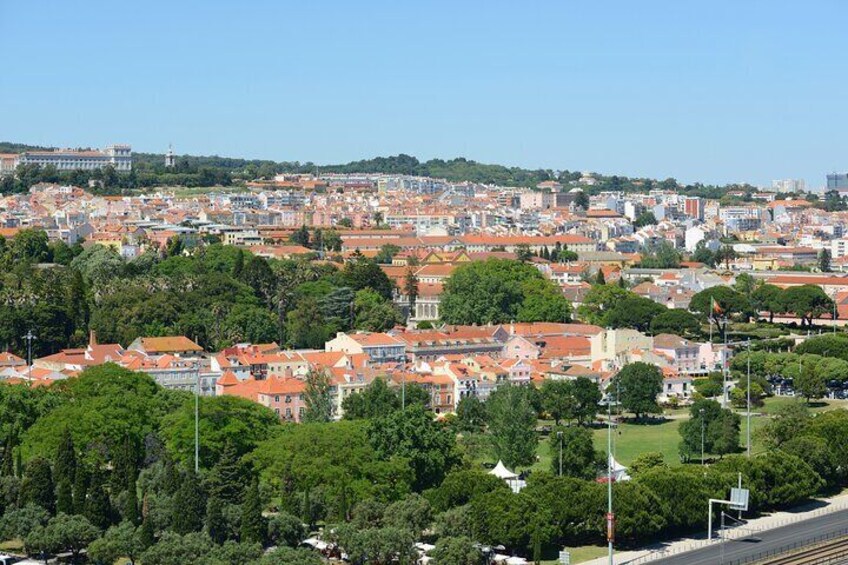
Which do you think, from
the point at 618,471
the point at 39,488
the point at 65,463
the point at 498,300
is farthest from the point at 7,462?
the point at 498,300

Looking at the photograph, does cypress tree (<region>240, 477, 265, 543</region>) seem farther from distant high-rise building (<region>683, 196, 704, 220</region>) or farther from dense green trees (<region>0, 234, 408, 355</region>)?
distant high-rise building (<region>683, 196, 704, 220</region>)

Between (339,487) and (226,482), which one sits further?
(339,487)

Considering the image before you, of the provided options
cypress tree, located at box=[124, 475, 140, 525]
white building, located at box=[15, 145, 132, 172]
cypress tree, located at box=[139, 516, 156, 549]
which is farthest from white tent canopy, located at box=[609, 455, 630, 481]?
white building, located at box=[15, 145, 132, 172]

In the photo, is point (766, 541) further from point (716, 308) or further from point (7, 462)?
point (716, 308)

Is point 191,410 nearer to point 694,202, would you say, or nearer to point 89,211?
point 89,211

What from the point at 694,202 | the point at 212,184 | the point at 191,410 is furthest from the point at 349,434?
the point at 694,202

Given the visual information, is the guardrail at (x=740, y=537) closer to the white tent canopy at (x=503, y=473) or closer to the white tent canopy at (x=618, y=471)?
the white tent canopy at (x=618, y=471)
